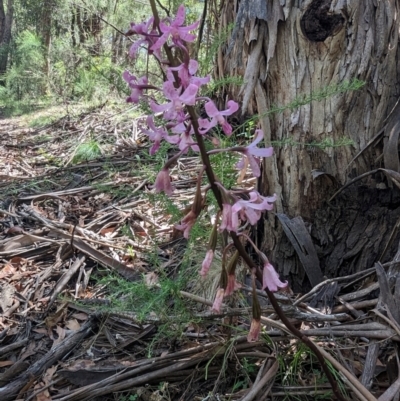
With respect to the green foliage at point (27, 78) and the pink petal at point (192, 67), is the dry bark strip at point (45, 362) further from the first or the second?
the green foliage at point (27, 78)

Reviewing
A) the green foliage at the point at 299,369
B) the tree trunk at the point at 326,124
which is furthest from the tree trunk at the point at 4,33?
the green foliage at the point at 299,369

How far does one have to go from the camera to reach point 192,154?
3922 mm

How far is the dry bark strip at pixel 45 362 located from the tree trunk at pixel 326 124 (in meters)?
0.98

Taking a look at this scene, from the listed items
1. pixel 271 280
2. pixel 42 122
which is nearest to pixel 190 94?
pixel 271 280

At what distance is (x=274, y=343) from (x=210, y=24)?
109 inches

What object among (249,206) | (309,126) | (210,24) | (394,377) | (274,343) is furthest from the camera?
(210,24)

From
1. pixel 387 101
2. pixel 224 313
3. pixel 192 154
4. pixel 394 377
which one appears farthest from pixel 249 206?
pixel 192 154

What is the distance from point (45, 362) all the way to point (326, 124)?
1649mm

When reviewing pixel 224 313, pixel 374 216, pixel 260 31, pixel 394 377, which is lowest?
pixel 394 377

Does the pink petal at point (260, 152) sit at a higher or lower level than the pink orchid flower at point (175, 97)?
lower

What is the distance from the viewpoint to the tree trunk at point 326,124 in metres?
2.17

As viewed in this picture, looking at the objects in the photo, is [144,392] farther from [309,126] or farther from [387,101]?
[387,101]

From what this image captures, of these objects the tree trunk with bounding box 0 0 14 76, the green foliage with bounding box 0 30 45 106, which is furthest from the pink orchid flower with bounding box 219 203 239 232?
the tree trunk with bounding box 0 0 14 76

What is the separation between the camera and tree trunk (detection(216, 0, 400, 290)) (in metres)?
2.17
